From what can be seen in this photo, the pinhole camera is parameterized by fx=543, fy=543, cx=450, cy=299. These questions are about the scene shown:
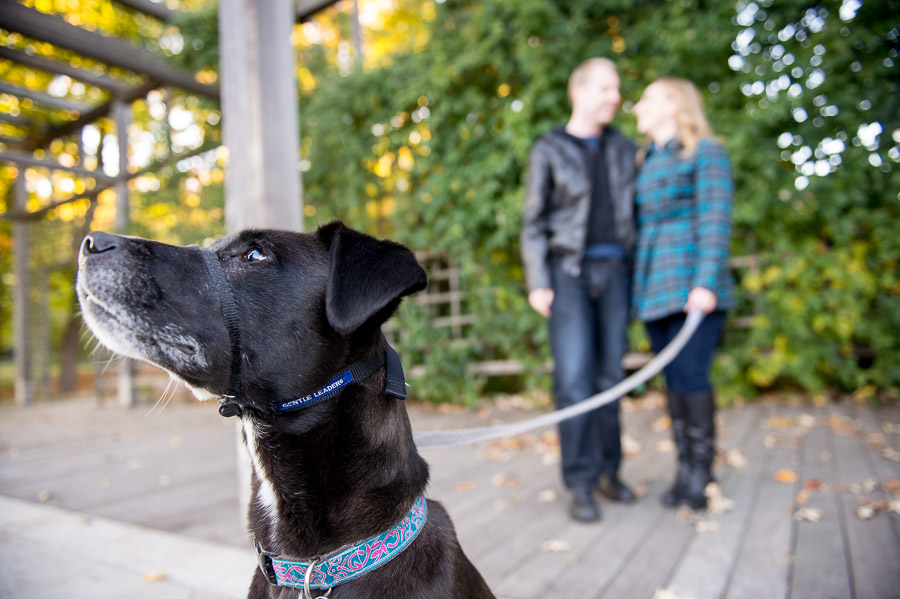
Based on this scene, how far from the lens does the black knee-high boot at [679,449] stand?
2744mm

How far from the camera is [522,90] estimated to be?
509cm

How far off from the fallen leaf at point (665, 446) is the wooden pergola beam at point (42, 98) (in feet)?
27.5

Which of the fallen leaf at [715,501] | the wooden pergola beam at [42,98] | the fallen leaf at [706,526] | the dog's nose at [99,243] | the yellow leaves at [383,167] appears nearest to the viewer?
the dog's nose at [99,243]

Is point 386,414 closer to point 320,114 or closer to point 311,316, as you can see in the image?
point 311,316

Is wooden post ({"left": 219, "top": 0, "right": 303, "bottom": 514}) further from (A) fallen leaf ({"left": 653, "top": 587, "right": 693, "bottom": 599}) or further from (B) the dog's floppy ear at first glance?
(A) fallen leaf ({"left": 653, "top": 587, "right": 693, "bottom": 599})

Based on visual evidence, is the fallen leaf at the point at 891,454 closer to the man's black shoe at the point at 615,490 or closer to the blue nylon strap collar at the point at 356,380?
the man's black shoe at the point at 615,490

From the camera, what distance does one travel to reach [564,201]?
2.81 m

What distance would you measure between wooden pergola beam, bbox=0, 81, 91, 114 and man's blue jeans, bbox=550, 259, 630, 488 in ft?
25.0

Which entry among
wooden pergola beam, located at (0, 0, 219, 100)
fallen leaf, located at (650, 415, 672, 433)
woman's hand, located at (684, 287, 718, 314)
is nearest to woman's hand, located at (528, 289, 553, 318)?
woman's hand, located at (684, 287, 718, 314)

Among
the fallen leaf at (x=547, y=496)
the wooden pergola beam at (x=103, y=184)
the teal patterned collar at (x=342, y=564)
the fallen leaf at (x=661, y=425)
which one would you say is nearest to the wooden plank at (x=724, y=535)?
the fallen leaf at (x=661, y=425)

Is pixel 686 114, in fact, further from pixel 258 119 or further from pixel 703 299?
pixel 258 119

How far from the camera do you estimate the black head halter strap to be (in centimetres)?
118

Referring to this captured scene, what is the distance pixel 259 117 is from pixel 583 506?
243 cm

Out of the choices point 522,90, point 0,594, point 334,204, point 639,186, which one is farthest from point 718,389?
point 0,594
